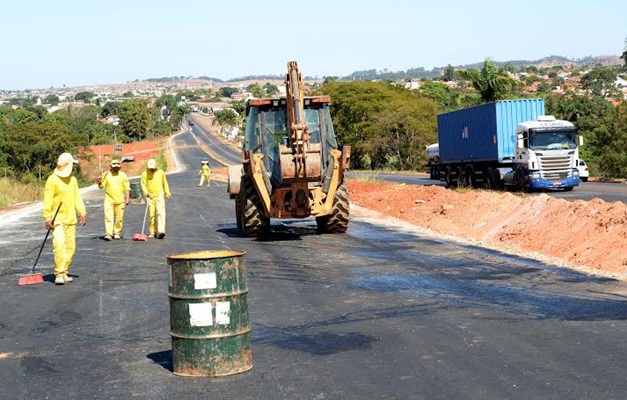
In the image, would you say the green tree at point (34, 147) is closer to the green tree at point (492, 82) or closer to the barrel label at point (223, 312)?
the green tree at point (492, 82)

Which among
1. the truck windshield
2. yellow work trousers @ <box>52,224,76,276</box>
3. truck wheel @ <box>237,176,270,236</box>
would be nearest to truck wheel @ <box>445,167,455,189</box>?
the truck windshield

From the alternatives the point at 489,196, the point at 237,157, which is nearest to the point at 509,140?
the point at 489,196

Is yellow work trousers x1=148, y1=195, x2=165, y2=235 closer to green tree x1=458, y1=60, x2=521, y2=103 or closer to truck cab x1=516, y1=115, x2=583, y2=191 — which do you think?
truck cab x1=516, y1=115, x2=583, y2=191

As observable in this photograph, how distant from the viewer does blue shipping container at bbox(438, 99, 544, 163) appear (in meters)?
38.7

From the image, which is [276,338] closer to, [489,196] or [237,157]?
[489,196]

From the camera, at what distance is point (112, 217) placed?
22.2 metres

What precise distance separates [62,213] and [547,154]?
24851 millimetres

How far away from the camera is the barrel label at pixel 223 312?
8266 millimetres

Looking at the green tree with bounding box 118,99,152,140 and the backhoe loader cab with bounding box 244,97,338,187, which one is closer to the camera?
the backhoe loader cab with bounding box 244,97,338,187

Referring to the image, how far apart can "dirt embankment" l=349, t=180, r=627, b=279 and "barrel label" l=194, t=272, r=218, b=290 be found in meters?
8.46

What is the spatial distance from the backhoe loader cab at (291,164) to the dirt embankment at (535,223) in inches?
135

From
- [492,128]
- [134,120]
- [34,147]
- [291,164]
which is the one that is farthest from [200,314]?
[134,120]

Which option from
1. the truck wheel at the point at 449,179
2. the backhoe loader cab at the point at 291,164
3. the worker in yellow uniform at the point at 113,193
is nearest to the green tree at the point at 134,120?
the truck wheel at the point at 449,179

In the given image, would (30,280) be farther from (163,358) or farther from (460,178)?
(460,178)
